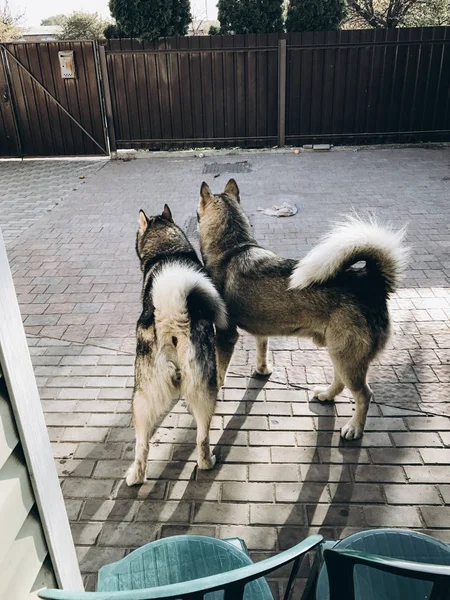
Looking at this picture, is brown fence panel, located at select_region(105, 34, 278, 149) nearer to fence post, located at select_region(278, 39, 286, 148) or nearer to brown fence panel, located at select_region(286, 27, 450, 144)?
fence post, located at select_region(278, 39, 286, 148)

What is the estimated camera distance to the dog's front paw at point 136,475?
8.91 feet

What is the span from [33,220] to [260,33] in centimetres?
739

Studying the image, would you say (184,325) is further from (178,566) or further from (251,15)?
(251,15)

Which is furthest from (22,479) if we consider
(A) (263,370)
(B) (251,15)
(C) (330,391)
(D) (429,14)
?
(D) (429,14)

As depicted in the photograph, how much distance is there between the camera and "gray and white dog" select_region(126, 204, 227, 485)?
2393 millimetres

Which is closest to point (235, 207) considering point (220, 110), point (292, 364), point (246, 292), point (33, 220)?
point (246, 292)

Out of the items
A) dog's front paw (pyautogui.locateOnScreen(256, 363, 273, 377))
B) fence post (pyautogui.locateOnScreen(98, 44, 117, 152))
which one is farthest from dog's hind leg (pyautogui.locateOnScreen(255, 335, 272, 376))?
fence post (pyautogui.locateOnScreen(98, 44, 117, 152))

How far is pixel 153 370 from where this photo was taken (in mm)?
2539

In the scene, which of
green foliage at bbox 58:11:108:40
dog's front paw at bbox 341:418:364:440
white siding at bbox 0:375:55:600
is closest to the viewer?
white siding at bbox 0:375:55:600

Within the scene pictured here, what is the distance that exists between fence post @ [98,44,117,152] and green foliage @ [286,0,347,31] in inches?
178

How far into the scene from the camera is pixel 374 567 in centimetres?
95

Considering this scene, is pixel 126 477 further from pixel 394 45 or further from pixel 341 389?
pixel 394 45

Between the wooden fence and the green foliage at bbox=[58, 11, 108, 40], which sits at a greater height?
the green foliage at bbox=[58, 11, 108, 40]

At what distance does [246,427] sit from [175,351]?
3.24 feet
